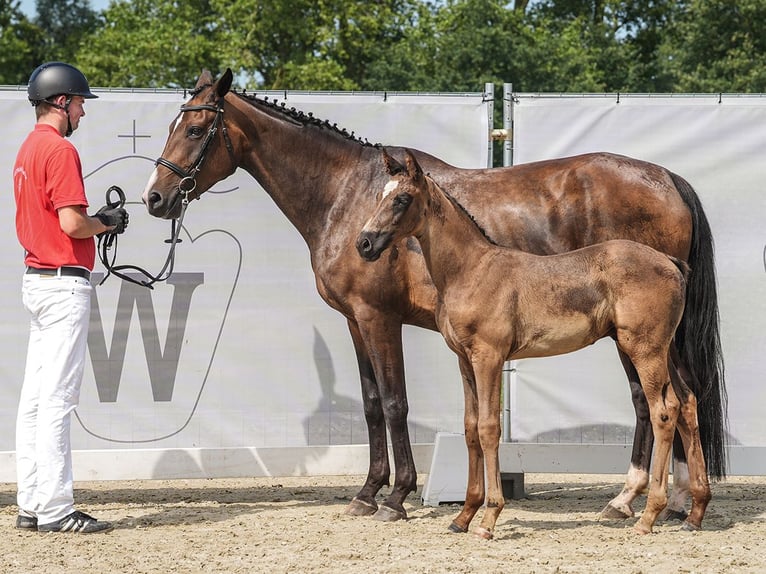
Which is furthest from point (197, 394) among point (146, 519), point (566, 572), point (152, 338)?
point (566, 572)

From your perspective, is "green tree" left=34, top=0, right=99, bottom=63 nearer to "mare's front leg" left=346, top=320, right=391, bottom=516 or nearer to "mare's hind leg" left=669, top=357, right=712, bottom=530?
"mare's front leg" left=346, top=320, right=391, bottom=516

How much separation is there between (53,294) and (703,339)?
11.7ft

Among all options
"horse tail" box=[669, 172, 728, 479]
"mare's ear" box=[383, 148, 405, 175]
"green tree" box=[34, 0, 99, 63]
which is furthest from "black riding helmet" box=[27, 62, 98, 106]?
"green tree" box=[34, 0, 99, 63]

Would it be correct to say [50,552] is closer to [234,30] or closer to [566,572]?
[566,572]

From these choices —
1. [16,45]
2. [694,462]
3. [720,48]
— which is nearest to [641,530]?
[694,462]

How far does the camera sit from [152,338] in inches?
282

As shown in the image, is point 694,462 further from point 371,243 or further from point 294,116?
point 294,116

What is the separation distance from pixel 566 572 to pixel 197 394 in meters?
3.38

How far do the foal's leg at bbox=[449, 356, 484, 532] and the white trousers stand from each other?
2.03m

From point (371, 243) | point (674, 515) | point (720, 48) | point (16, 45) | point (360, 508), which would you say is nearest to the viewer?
point (371, 243)

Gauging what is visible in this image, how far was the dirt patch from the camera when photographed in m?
4.75

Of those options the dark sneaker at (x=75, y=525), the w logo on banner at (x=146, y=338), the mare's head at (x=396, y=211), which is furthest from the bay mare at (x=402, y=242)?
the dark sneaker at (x=75, y=525)

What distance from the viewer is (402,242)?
19.6 ft

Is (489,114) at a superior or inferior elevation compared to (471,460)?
superior
